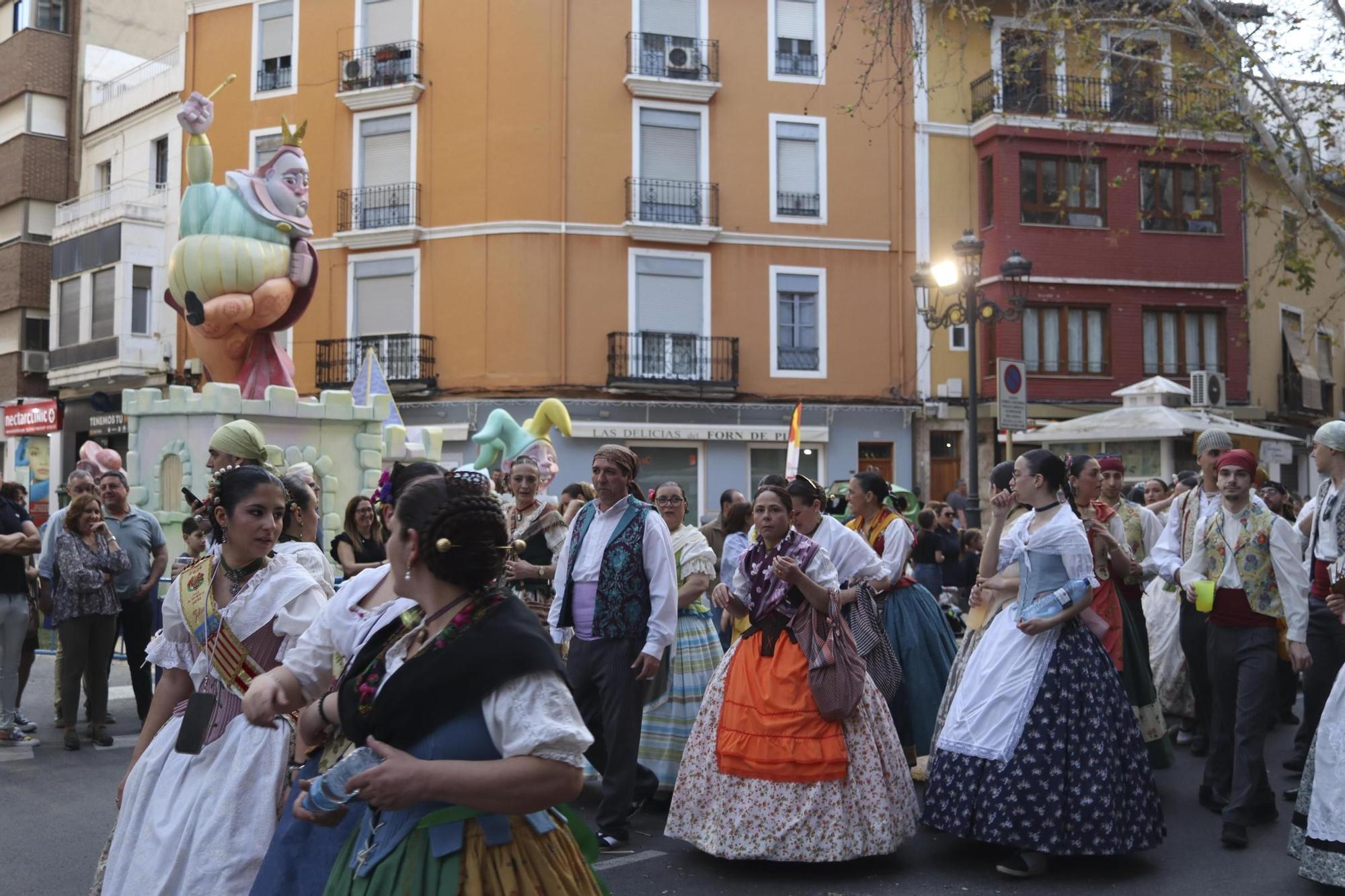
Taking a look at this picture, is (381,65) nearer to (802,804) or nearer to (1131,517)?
(1131,517)

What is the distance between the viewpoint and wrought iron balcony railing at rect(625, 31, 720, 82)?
27250mm

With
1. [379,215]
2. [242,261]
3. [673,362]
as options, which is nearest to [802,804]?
[242,261]

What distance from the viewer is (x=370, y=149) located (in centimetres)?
2770

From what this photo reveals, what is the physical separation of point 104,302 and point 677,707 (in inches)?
1036

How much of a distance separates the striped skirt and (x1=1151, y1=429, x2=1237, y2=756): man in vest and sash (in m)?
2.72

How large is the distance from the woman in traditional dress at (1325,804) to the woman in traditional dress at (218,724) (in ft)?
14.3

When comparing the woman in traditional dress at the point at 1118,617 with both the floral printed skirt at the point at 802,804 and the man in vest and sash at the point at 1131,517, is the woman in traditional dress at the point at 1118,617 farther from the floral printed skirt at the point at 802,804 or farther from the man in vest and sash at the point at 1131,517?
the floral printed skirt at the point at 802,804

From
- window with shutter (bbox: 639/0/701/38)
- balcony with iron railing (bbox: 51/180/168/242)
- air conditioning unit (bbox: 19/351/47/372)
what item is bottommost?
air conditioning unit (bbox: 19/351/47/372)

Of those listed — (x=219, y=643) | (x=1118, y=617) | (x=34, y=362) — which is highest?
(x=34, y=362)

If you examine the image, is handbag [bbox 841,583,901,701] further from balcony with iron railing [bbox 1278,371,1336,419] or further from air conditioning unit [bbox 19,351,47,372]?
air conditioning unit [bbox 19,351,47,372]

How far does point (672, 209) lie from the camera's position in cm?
2730

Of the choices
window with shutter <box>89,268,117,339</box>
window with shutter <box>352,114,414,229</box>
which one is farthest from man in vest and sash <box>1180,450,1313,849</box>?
window with shutter <box>89,268,117,339</box>

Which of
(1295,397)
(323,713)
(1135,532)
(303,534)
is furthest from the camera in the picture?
(1295,397)

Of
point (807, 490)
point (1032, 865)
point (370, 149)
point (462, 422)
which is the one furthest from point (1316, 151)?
point (370, 149)
